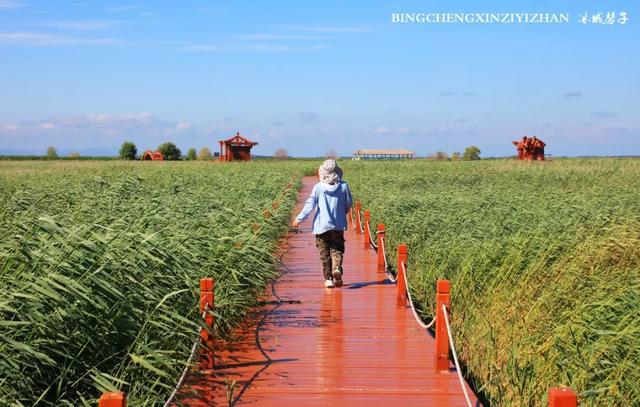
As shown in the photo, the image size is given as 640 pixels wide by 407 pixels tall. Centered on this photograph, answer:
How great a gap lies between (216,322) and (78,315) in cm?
198

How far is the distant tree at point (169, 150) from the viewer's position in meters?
98.6

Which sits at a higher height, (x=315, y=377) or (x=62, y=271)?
(x=62, y=271)

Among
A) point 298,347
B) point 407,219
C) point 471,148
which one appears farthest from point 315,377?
point 471,148

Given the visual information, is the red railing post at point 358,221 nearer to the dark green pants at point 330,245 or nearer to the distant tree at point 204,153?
the dark green pants at point 330,245

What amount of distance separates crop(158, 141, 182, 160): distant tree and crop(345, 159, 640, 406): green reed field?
284 ft

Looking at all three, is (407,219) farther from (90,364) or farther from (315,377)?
(90,364)

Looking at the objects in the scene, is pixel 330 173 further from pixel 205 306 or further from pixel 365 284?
pixel 205 306

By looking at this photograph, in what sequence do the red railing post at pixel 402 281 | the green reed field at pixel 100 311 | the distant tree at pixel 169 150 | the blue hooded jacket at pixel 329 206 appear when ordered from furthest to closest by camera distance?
the distant tree at pixel 169 150 < the blue hooded jacket at pixel 329 206 < the red railing post at pixel 402 281 < the green reed field at pixel 100 311

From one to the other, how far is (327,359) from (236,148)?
6564 centimetres

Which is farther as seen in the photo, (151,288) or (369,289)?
(369,289)

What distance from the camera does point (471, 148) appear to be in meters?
104

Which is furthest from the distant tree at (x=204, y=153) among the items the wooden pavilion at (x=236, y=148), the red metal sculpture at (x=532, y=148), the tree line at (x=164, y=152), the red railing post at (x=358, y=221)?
the red railing post at (x=358, y=221)

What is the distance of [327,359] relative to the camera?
6.82 metres

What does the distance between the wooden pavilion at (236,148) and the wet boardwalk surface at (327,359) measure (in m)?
61.3
